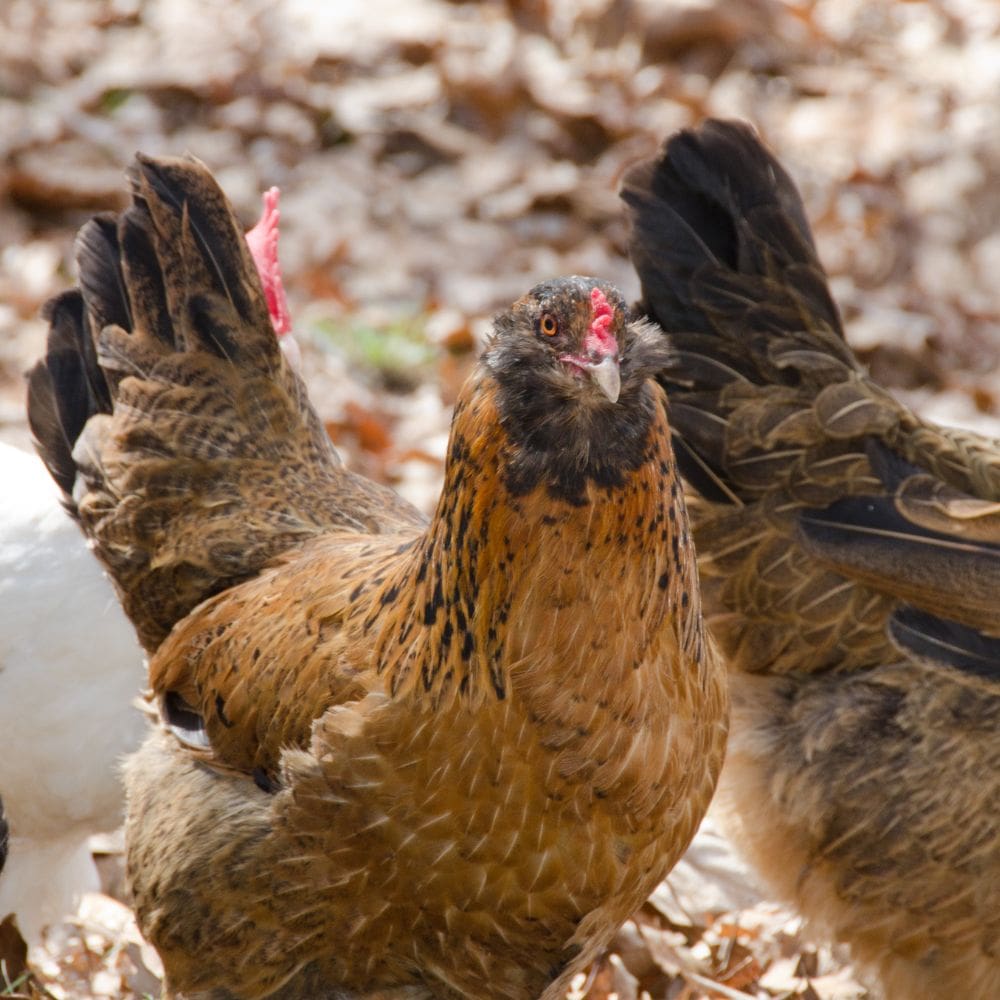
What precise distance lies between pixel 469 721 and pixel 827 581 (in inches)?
59.1

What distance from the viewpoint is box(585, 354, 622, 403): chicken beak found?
2387mm

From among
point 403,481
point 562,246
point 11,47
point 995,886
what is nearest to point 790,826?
point 995,886

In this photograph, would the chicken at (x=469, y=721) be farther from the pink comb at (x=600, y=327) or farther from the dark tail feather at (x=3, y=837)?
the dark tail feather at (x=3, y=837)

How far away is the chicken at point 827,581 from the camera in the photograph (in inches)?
141

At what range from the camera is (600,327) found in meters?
2.48

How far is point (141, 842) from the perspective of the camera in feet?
10.9

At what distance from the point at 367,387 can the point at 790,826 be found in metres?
3.39

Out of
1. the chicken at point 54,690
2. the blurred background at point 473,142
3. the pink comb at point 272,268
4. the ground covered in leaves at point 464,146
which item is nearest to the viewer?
the chicken at point 54,690

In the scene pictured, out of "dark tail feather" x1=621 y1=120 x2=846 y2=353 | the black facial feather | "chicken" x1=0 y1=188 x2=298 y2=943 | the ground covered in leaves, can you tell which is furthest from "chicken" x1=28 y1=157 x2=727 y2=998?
the ground covered in leaves

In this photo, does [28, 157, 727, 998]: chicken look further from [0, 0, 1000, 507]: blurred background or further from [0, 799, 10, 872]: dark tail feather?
[0, 0, 1000, 507]: blurred background

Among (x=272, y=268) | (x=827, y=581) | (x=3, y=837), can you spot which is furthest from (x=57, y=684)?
(x=827, y=581)

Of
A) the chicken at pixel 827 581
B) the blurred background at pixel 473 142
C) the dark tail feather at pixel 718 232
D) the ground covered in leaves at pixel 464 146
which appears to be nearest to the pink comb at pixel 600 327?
the chicken at pixel 827 581

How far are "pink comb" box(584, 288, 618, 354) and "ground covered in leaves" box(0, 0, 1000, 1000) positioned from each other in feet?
10.8

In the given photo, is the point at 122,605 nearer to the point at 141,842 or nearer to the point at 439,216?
the point at 141,842
